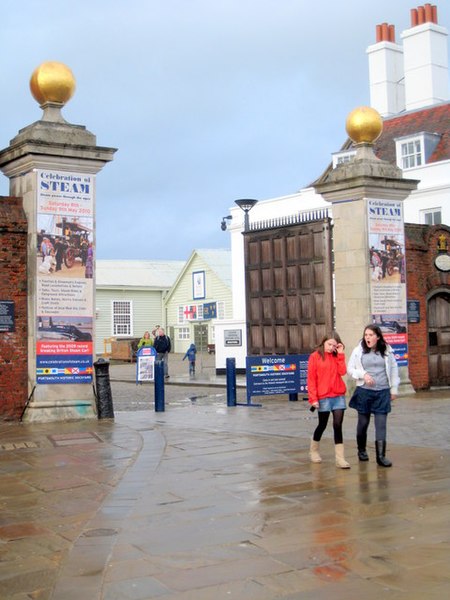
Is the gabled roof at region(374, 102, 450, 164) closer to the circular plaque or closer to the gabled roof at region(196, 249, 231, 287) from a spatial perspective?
the gabled roof at region(196, 249, 231, 287)

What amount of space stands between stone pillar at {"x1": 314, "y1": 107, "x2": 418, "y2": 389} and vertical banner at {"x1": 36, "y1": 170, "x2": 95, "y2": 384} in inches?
226

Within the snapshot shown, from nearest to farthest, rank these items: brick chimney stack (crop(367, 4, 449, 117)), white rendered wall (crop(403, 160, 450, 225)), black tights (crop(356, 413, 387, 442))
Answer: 1. black tights (crop(356, 413, 387, 442))
2. white rendered wall (crop(403, 160, 450, 225))
3. brick chimney stack (crop(367, 4, 449, 117))

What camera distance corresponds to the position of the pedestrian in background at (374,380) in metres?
9.20

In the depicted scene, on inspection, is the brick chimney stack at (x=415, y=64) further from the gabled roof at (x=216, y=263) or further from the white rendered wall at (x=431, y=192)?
the gabled roof at (x=216, y=263)

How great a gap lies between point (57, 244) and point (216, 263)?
36.6 m

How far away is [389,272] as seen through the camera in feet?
57.7

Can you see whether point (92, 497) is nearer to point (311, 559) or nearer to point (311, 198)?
point (311, 559)

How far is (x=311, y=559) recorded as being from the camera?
543cm

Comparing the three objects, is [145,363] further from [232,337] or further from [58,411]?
[58,411]

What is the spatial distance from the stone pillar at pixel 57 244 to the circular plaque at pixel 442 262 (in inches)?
339

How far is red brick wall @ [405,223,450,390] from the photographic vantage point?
60.7ft

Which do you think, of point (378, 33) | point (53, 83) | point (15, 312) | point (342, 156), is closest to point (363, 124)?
point (53, 83)

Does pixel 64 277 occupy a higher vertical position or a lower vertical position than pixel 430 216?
lower

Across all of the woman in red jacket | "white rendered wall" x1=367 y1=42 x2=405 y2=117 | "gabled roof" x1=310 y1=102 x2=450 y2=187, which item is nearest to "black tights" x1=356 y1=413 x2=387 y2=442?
the woman in red jacket
